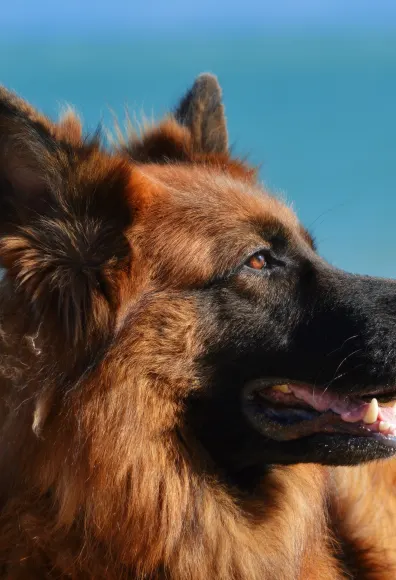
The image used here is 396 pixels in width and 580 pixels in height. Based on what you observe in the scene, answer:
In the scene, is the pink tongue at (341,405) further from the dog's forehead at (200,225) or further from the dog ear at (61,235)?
the dog ear at (61,235)

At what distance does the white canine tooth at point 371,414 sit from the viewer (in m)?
3.47

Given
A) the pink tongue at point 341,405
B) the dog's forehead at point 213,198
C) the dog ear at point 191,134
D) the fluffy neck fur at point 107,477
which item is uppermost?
the dog ear at point 191,134

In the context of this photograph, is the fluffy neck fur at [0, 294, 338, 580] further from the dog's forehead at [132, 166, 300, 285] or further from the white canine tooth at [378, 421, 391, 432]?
the white canine tooth at [378, 421, 391, 432]

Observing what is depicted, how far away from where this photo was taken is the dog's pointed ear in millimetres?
4699

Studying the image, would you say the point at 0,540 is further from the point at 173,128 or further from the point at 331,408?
the point at 173,128

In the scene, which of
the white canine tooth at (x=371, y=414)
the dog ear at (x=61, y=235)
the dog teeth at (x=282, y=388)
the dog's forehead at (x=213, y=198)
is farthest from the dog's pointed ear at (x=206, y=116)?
the white canine tooth at (x=371, y=414)

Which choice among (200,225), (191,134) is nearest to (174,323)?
(200,225)

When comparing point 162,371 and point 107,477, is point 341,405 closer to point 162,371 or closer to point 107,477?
point 162,371

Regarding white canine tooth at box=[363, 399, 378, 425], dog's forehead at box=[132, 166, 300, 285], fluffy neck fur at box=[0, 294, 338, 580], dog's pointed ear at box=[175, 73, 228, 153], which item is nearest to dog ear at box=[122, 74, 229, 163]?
dog's pointed ear at box=[175, 73, 228, 153]

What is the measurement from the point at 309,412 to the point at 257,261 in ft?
2.55

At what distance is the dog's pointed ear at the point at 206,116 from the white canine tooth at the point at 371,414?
1.99 metres

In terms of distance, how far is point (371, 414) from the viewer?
11.4ft

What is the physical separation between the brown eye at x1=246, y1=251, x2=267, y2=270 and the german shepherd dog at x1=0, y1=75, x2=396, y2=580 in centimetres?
1

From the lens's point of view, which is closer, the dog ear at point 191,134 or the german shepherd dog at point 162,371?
the german shepherd dog at point 162,371
